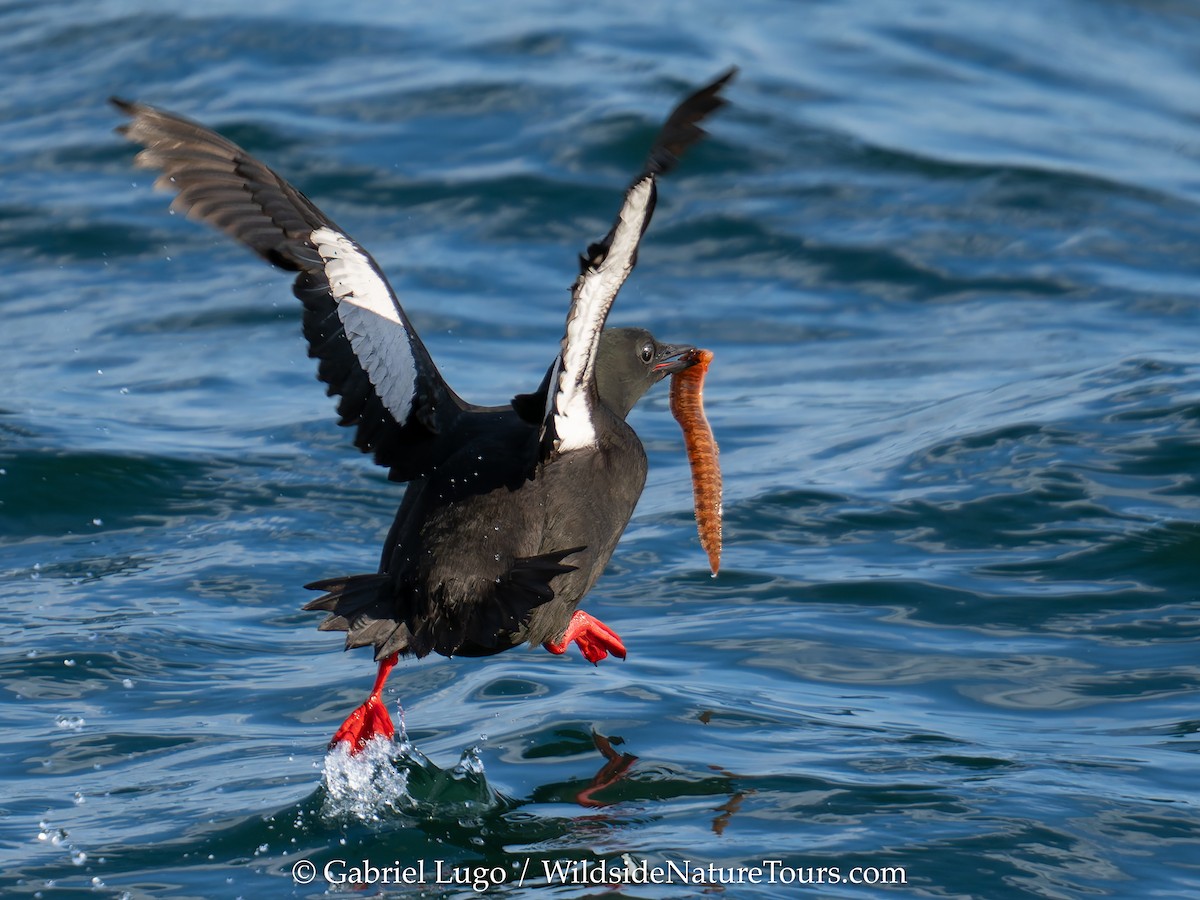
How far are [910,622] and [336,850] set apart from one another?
10.8ft

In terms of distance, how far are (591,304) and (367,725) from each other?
1.89 m

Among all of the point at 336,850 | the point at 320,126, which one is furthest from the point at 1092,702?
the point at 320,126

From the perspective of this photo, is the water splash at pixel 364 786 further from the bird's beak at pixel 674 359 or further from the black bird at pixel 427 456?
the bird's beak at pixel 674 359

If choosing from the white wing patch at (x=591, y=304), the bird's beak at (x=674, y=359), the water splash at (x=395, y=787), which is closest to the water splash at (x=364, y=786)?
the water splash at (x=395, y=787)

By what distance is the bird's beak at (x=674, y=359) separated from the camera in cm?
Result: 691

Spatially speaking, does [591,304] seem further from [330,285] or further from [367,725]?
[367,725]

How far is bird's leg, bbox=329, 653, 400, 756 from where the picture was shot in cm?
584

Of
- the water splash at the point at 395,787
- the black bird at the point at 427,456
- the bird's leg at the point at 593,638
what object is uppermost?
the black bird at the point at 427,456

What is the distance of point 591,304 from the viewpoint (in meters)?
4.96

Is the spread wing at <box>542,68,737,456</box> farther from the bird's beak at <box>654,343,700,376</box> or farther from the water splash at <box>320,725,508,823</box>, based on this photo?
the bird's beak at <box>654,343,700,376</box>

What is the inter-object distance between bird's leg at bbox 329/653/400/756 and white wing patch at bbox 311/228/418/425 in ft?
3.17

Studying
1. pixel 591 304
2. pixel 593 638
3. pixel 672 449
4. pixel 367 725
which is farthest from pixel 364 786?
pixel 672 449

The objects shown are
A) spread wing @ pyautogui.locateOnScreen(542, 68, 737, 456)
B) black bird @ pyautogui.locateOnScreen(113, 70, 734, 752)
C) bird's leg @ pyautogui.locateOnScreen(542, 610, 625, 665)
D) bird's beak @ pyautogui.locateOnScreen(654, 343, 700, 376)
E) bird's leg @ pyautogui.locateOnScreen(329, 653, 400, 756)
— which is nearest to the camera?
spread wing @ pyautogui.locateOnScreen(542, 68, 737, 456)

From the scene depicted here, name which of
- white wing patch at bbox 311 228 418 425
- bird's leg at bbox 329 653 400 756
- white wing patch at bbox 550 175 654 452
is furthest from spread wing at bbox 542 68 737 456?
bird's leg at bbox 329 653 400 756
